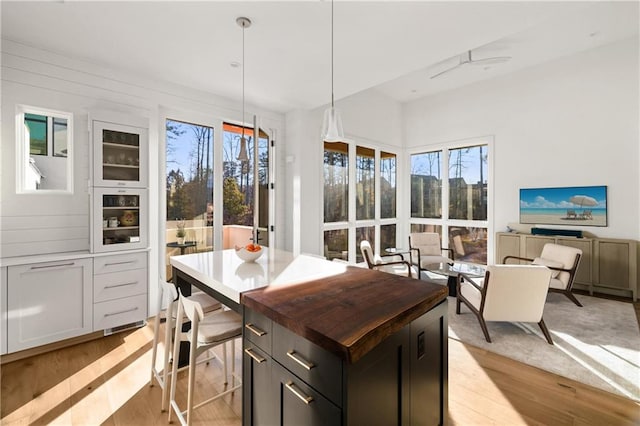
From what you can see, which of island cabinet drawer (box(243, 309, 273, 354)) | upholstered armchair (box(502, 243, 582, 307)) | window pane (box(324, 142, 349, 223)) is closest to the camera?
island cabinet drawer (box(243, 309, 273, 354))

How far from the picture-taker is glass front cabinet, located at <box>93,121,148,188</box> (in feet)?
10.1

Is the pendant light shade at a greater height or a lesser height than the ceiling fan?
lesser

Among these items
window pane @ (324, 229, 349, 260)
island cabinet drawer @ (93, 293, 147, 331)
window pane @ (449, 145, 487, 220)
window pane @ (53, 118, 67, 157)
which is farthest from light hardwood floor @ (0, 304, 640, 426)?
window pane @ (449, 145, 487, 220)

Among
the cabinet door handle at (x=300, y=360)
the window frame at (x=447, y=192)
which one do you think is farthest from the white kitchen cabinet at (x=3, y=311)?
the window frame at (x=447, y=192)

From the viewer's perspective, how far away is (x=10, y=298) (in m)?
2.61

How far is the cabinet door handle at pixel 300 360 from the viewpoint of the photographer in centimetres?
116

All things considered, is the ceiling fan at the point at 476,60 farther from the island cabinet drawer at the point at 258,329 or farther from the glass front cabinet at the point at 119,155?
the island cabinet drawer at the point at 258,329

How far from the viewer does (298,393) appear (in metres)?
1.21

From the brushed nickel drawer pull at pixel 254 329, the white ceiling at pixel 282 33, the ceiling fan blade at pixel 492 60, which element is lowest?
the brushed nickel drawer pull at pixel 254 329

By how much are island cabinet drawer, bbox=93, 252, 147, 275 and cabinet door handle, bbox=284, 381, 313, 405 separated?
2.75 metres

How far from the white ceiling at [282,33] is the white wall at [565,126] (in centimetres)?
77

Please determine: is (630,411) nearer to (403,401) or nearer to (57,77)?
(403,401)

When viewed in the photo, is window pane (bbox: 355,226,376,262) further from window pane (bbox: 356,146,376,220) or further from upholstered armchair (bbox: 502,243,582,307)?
upholstered armchair (bbox: 502,243,582,307)

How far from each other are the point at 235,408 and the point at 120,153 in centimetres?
281
